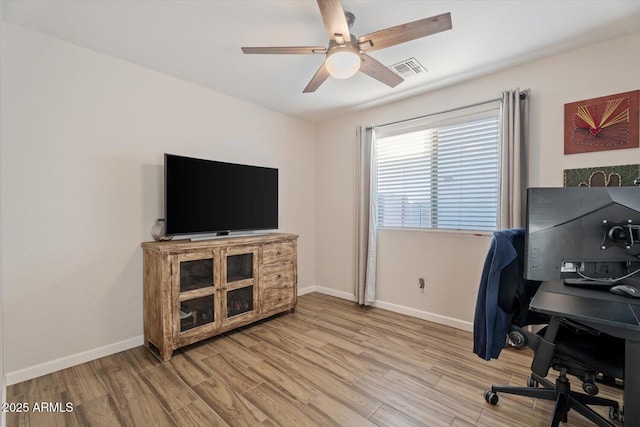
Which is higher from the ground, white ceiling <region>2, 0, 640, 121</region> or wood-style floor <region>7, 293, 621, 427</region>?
white ceiling <region>2, 0, 640, 121</region>

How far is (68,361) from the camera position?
7.00ft

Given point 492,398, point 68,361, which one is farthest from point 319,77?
point 68,361

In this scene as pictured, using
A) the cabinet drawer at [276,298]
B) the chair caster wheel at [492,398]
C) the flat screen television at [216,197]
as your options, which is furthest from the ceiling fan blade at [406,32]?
the cabinet drawer at [276,298]

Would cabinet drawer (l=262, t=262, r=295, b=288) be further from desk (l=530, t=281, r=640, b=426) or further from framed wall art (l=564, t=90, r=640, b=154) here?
framed wall art (l=564, t=90, r=640, b=154)

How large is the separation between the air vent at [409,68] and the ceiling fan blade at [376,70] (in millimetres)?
326

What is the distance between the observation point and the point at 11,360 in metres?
1.92

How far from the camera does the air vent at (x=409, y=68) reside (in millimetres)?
2439

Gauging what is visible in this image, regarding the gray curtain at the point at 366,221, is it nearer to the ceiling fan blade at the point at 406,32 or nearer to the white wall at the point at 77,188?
the ceiling fan blade at the point at 406,32

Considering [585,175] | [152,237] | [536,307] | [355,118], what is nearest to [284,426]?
[536,307]

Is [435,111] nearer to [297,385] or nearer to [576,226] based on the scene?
[576,226]

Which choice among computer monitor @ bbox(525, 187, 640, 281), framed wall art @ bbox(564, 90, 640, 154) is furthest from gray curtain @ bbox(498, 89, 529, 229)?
computer monitor @ bbox(525, 187, 640, 281)

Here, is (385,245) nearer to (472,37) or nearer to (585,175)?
(585,175)

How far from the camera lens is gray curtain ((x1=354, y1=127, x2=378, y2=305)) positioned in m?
3.47

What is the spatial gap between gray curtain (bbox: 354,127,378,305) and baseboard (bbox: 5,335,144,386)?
2407mm
